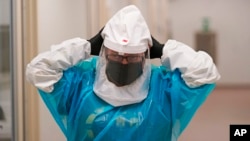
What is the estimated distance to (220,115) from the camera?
2252 mm

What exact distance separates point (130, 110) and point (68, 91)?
0.27 metres

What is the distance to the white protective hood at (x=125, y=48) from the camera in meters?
1.38

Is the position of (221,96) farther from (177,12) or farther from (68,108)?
(68,108)

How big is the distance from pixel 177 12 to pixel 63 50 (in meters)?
0.94

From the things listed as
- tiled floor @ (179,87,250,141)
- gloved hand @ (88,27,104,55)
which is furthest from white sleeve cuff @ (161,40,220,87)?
tiled floor @ (179,87,250,141)

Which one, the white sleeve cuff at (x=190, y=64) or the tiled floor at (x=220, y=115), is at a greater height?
the white sleeve cuff at (x=190, y=64)

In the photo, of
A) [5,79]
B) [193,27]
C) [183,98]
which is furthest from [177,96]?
[5,79]

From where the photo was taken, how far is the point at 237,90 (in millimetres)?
2238

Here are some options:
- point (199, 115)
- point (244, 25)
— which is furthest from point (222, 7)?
point (199, 115)

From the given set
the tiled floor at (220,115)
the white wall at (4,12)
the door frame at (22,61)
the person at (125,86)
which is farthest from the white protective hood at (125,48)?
the tiled floor at (220,115)

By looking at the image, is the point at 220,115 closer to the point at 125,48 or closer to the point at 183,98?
the point at 183,98

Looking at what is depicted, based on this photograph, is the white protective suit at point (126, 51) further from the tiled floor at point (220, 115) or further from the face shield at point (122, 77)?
the tiled floor at point (220, 115)

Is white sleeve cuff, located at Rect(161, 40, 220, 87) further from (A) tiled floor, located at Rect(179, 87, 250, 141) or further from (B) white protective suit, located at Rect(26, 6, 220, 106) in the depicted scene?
(A) tiled floor, located at Rect(179, 87, 250, 141)

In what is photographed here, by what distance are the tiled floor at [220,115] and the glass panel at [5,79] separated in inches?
42.2
